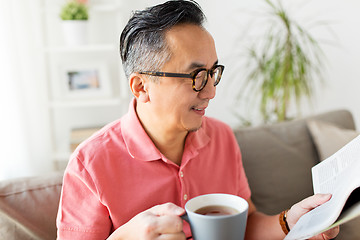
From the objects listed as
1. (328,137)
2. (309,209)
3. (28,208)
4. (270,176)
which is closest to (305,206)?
(309,209)

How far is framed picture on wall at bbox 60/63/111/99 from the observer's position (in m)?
2.42

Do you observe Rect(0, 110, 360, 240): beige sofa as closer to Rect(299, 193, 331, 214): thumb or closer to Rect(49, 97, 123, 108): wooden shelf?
Rect(299, 193, 331, 214): thumb

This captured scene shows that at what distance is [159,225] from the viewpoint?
0.81 metres

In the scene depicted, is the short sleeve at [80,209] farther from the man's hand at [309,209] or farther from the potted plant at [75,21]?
the potted plant at [75,21]

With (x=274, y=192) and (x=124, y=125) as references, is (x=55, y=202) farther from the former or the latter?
(x=274, y=192)

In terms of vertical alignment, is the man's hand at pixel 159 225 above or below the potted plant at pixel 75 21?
below

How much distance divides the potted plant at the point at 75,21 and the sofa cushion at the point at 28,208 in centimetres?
122

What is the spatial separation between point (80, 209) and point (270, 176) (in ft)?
2.81

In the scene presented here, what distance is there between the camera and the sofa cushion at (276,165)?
157cm

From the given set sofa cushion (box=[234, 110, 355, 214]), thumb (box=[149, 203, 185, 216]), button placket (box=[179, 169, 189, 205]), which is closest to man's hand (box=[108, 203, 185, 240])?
thumb (box=[149, 203, 185, 216])

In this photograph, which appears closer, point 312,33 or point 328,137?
point 328,137

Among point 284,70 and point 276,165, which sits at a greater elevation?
point 284,70

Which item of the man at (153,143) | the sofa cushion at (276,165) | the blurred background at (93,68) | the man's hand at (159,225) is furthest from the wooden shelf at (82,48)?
the man's hand at (159,225)

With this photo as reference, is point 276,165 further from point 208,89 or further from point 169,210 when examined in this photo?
point 169,210
